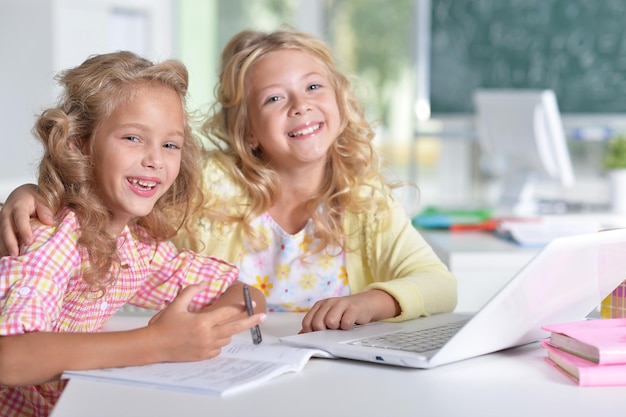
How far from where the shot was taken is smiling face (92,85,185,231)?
1.34m

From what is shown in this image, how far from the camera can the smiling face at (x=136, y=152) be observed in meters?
1.34

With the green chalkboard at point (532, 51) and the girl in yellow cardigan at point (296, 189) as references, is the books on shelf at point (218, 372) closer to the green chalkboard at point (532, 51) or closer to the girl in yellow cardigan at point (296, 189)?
the girl in yellow cardigan at point (296, 189)

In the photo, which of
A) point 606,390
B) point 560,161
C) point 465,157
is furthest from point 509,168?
point 606,390

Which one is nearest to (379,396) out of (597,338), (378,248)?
(597,338)

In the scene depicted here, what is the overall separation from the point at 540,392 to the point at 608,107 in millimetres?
3768

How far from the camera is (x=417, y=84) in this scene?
4.61 m

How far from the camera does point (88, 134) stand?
4.55 ft

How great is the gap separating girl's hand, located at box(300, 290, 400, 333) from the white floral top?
1.27ft

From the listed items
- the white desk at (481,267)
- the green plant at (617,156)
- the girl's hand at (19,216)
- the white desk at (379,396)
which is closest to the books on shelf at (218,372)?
the white desk at (379,396)

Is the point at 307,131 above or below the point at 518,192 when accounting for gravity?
above

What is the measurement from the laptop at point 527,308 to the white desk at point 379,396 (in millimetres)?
25

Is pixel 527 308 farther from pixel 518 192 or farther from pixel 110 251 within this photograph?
pixel 518 192

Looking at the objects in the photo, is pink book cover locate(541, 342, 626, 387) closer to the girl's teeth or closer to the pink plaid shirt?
the pink plaid shirt

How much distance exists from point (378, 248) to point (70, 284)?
0.69 m
